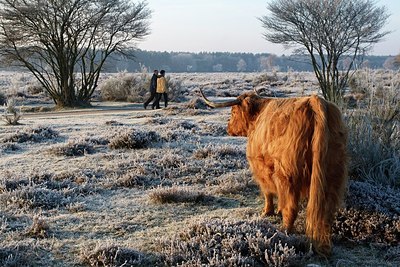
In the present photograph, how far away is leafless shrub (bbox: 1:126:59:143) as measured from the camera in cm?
1137

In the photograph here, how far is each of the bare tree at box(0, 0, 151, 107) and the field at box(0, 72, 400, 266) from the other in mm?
16314

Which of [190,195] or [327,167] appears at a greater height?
[327,167]

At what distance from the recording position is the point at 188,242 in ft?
15.0

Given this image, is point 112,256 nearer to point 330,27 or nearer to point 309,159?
point 309,159

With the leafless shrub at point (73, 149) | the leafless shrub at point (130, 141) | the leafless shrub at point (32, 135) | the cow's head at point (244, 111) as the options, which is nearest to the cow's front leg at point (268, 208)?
the cow's head at point (244, 111)

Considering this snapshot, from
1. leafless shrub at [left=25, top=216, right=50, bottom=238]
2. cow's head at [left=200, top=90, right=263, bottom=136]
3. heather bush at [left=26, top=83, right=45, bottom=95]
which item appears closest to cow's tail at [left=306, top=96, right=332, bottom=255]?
cow's head at [left=200, top=90, right=263, bottom=136]

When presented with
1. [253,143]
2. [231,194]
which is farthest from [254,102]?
[231,194]

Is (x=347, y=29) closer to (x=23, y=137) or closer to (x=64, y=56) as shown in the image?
(x=64, y=56)

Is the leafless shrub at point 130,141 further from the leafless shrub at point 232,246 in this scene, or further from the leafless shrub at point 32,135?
the leafless shrub at point 232,246

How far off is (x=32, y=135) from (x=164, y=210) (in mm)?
6796

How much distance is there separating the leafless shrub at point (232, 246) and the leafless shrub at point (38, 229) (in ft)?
4.49

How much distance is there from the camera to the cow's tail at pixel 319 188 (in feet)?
13.9

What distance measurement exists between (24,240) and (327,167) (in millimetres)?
3164

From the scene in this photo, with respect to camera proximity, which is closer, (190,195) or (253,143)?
(253,143)
